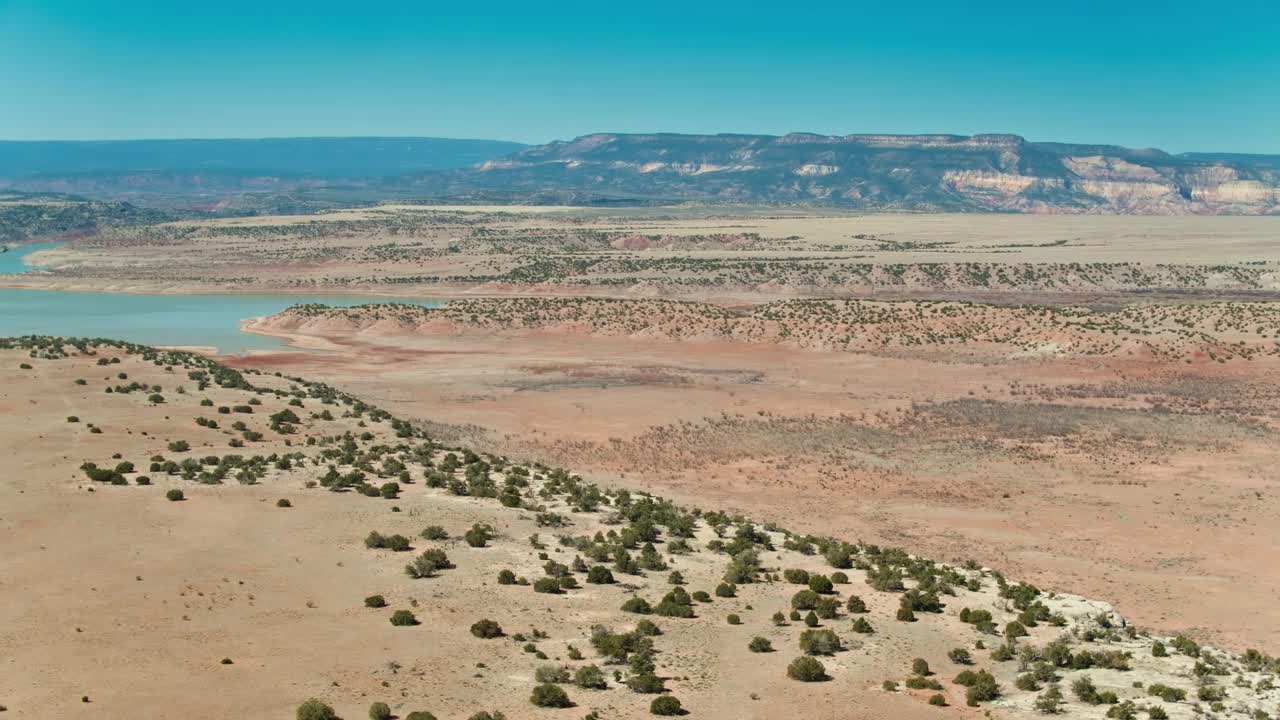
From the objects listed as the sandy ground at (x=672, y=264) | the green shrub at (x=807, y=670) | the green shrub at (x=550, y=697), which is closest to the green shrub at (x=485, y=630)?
the green shrub at (x=550, y=697)

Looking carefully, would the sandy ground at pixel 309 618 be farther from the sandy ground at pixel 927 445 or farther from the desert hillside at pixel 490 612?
the sandy ground at pixel 927 445

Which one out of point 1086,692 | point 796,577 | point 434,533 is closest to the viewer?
point 1086,692

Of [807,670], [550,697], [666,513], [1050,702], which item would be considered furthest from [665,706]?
[666,513]

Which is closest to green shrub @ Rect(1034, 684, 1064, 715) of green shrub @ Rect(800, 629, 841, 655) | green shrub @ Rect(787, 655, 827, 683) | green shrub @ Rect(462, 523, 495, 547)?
green shrub @ Rect(787, 655, 827, 683)

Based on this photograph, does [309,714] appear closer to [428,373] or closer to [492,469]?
[492,469]

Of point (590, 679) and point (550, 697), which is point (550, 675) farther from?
point (550, 697)

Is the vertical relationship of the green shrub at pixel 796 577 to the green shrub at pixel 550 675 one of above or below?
below
